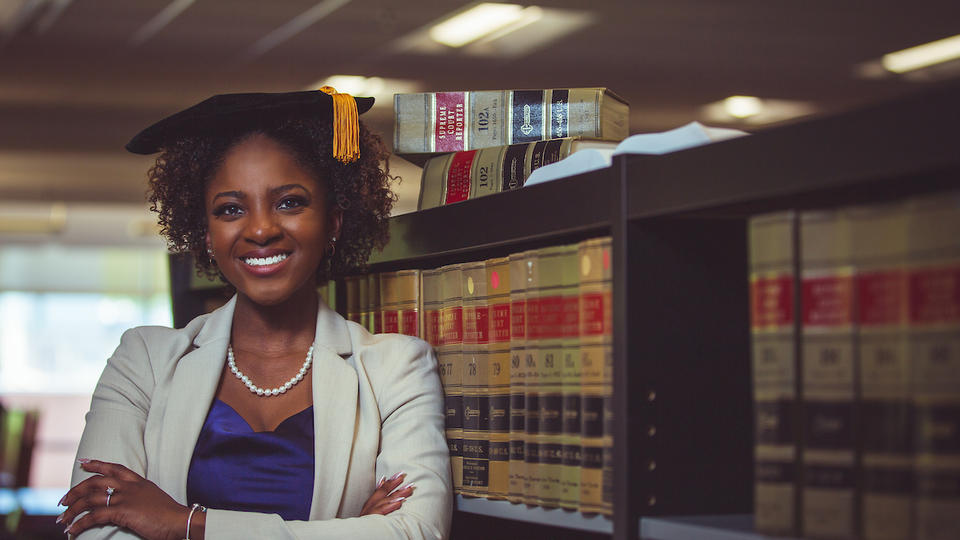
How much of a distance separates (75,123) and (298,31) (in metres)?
2.88

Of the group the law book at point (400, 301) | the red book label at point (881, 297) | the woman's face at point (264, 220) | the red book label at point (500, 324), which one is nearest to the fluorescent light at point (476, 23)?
the law book at point (400, 301)

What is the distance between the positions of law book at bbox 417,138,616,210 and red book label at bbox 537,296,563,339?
312mm

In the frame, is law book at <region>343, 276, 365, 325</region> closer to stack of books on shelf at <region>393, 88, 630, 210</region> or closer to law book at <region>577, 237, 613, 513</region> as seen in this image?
stack of books on shelf at <region>393, 88, 630, 210</region>

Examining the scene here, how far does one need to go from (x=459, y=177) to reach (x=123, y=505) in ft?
2.67

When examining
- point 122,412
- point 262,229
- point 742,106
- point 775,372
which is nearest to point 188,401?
point 122,412

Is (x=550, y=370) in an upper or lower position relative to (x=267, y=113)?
lower

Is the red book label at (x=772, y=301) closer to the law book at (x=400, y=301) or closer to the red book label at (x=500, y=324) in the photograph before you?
the red book label at (x=500, y=324)

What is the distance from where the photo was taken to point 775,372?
120 centimetres

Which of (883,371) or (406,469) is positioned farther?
(406,469)

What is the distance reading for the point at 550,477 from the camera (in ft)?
5.16

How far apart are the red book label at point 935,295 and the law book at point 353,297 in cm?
129

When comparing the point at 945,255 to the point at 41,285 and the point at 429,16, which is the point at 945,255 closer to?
the point at 429,16

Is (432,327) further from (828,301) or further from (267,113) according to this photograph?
(828,301)

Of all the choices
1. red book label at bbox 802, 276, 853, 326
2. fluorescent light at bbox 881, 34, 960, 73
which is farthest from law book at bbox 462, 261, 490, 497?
fluorescent light at bbox 881, 34, 960, 73
